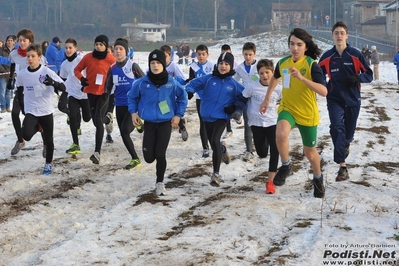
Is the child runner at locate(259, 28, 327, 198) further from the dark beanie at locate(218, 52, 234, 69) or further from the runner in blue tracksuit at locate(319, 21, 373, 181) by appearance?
the dark beanie at locate(218, 52, 234, 69)

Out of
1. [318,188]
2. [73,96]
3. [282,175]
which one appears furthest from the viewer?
[73,96]

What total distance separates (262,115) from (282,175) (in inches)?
36.5

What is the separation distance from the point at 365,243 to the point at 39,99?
215 inches

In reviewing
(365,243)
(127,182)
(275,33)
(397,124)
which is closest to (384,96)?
(397,124)

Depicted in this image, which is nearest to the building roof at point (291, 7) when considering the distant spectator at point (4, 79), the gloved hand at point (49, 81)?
the distant spectator at point (4, 79)

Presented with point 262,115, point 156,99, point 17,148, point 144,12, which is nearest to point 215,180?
point 262,115

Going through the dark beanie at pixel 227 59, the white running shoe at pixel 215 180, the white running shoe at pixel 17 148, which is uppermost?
the dark beanie at pixel 227 59

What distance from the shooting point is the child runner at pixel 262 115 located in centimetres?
829

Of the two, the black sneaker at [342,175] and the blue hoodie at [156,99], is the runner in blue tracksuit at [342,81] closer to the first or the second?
the black sneaker at [342,175]

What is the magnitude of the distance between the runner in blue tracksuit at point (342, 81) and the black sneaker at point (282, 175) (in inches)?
34.4

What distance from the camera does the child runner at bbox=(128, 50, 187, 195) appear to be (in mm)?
7836

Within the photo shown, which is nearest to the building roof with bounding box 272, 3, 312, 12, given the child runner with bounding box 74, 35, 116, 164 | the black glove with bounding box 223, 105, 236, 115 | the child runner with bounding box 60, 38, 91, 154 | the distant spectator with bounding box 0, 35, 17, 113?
the distant spectator with bounding box 0, 35, 17, 113

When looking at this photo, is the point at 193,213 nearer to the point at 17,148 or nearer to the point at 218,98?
the point at 218,98

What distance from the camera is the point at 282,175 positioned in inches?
307
